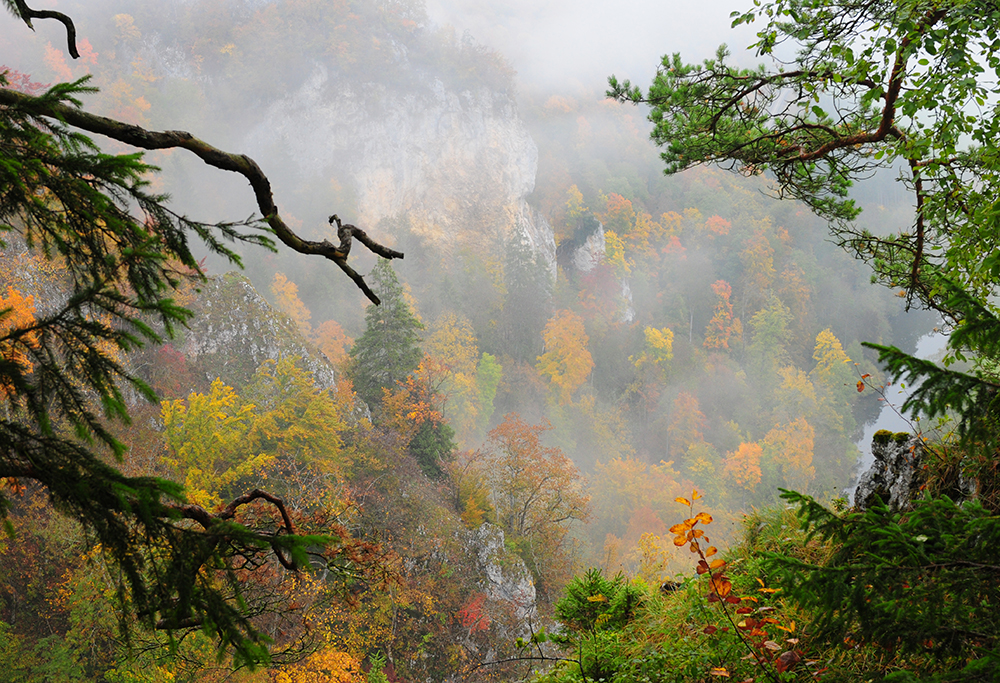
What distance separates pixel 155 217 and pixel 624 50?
7789 cm

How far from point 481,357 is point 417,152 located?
17.7m

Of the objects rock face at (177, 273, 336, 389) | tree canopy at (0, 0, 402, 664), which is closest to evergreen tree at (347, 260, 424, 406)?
rock face at (177, 273, 336, 389)

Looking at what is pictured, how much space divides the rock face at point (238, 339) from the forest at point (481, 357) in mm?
140

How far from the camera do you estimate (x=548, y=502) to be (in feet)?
65.1

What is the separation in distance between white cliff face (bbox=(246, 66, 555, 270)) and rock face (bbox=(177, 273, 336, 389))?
2008cm

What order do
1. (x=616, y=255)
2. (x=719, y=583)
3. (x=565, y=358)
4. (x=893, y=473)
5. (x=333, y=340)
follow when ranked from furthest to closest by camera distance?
(x=616, y=255) → (x=565, y=358) → (x=333, y=340) → (x=893, y=473) → (x=719, y=583)

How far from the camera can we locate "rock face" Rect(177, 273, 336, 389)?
1858cm

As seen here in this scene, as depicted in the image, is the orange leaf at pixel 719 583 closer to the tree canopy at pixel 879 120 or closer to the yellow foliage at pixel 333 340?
the tree canopy at pixel 879 120

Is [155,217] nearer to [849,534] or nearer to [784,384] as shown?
[849,534]

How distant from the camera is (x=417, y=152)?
4112cm

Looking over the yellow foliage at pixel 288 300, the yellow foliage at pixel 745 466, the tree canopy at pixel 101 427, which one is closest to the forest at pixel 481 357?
the tree canopy at pixel 101 427

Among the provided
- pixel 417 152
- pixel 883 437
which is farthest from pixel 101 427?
pixel 417 152

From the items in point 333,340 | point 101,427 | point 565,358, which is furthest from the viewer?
point 565,358

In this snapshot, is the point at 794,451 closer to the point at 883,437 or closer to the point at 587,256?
the point at 587,256
